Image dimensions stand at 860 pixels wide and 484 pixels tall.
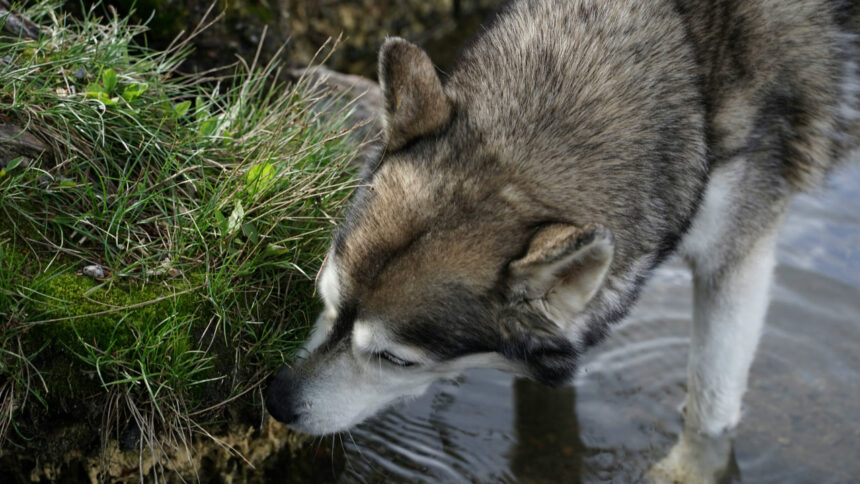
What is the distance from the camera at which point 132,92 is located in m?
3.87

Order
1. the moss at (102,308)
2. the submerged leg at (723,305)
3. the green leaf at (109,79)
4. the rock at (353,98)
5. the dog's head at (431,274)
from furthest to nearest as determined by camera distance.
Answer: the rock at (353,98) < the green leaf at (109,79) < the submerged leg at (723,305) < the moss at (102,308) < the dog's head at (431,274)

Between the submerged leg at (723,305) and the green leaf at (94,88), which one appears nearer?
the submerged leg at (723,305)

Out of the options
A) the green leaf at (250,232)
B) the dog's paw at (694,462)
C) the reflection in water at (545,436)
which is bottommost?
the reflection in water at (545,436)

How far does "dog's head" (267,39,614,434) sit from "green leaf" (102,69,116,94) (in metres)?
1.42

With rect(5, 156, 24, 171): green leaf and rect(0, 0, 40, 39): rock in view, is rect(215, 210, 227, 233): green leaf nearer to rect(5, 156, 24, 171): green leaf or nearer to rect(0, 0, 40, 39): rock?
rect(5, 156, 24, 171): green leaf

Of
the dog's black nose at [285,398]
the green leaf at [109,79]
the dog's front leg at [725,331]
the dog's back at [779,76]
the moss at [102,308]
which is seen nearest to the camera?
the moss at [102,308]

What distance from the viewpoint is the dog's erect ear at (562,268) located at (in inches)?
102

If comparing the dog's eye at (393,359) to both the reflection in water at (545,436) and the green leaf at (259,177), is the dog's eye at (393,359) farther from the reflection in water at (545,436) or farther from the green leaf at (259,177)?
the reflection in water at (545,436)

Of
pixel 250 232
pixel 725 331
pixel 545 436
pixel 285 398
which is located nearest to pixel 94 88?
pixel 250 232

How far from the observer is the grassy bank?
323 centimetres

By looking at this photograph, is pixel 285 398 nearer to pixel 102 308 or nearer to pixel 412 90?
pixel 102 308

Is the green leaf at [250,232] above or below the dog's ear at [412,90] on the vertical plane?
below

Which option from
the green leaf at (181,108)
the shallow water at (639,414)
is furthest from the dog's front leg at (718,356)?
the green leaf at (181,108)

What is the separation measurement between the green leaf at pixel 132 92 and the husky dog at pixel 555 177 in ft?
4.16
